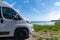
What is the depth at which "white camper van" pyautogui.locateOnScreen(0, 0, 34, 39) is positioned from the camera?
37.9 ft

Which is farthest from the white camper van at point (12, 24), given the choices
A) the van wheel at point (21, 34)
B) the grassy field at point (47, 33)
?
the grassy field at point (47, 33)

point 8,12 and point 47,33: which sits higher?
point 8,12

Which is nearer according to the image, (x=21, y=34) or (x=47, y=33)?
(x=21, y=34)

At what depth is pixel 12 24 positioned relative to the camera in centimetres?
1162

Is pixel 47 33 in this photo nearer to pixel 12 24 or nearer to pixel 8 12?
pixel 12 24

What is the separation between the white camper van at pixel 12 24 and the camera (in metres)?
11.5

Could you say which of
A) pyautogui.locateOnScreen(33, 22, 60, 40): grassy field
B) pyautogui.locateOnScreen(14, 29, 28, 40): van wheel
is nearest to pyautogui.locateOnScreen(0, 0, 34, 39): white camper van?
pyautogui.locateOnScreen(14, 29, 28, 40): van wheel

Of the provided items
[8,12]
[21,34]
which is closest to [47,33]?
[21,34]

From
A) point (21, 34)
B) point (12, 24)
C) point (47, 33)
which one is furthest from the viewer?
point (47, 33)

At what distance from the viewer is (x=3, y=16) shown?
458 inches

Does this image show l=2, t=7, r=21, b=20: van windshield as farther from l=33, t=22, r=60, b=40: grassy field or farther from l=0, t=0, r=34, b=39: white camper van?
l=33, t=22, r=60, b=40: grassy field

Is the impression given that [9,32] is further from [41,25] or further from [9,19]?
[41,25]

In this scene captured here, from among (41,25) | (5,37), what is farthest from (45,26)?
(5,37)

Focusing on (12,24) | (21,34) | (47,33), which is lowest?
(47,33)
